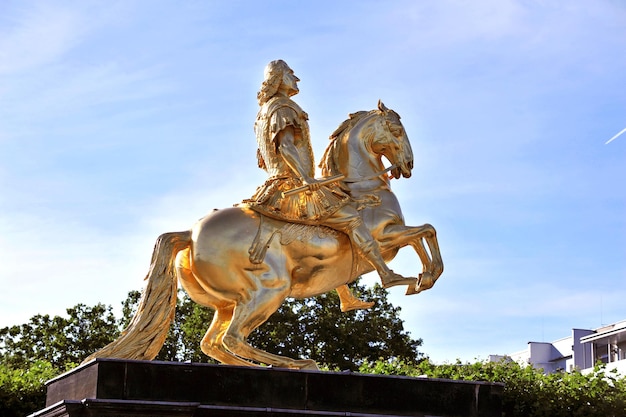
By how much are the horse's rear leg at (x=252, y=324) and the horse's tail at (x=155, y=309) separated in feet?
2.41

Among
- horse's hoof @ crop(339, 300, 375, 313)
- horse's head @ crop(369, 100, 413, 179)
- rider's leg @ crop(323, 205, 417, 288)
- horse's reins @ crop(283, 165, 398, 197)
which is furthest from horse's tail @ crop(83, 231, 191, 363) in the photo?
horse's head @ crop(369, 100, 413, 179)

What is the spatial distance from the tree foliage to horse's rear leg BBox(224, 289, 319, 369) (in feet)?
29.2

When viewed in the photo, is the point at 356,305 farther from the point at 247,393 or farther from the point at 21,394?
the point at 21,394

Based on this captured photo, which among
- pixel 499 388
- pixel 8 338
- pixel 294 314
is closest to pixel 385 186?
pixel 499 388

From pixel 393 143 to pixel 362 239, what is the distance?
4.86 ft

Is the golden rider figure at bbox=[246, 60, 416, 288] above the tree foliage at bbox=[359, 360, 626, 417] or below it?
above

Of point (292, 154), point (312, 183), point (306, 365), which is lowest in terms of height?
point (306, 365)

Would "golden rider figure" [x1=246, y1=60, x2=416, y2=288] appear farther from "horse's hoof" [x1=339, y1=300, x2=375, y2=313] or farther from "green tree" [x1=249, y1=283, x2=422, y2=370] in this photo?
"green tree" [x1=249, y1=283, x2=422, y2=370]

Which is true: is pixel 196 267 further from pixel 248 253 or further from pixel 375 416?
pixel 375 416

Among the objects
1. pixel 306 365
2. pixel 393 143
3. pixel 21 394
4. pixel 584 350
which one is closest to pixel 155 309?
pixel 306 365

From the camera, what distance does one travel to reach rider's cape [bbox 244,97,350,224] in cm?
1312

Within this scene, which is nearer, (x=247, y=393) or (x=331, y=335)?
(x=247, y=393)

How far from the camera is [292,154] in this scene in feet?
43.8

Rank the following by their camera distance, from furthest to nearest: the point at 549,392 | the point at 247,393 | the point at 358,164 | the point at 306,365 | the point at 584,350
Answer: the point at 584,350 → the point at 549,392 → the point at 358,164 → the point at 306,365 → the point at 247,393
